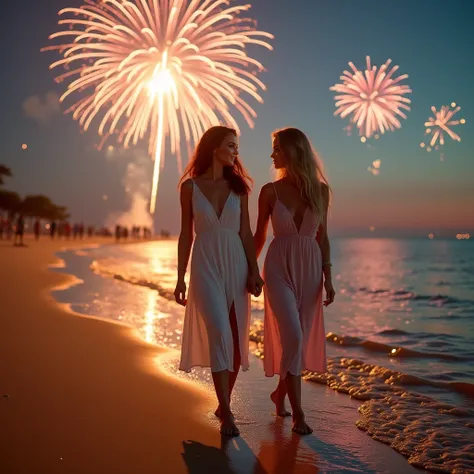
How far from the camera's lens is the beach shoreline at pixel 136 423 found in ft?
11.6

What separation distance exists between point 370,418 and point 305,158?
2205 mm

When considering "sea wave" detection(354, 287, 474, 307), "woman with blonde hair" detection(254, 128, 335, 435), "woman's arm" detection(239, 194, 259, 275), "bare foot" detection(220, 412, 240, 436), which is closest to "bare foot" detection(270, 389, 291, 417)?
"woman with blonde hair" detection(254, 128, 335, 435)

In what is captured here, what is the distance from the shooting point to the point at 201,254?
14.4ft

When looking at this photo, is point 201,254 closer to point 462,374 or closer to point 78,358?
point 78,358

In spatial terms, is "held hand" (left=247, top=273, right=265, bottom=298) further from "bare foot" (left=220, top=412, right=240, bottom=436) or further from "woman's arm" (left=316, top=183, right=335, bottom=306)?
"bare foot" (left=220, top=412, right=240, bottom=436)

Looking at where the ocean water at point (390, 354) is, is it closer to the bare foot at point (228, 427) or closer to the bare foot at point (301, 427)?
the bare foot at point (301, 427)

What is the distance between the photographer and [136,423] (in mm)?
4215

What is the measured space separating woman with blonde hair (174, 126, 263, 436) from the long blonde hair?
0.38m

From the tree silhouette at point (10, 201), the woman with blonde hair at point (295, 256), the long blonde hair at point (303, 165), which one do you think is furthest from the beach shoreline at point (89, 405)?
the tree silhouette at point (10, 201)

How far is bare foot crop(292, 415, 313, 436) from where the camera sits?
425cm

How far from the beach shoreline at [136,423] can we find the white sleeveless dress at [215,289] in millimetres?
527

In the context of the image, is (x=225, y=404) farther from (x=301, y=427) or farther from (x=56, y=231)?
(x=56, y=231)

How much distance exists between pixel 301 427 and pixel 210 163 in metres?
2.10

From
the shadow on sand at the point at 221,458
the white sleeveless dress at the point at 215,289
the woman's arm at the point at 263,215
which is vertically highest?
the woman's arm at the point at 263,215
